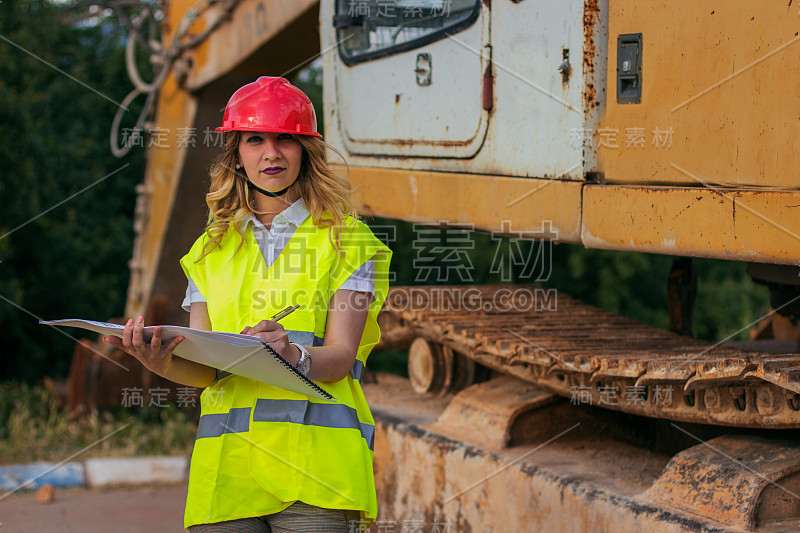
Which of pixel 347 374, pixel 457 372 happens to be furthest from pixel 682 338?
pixel 347 374

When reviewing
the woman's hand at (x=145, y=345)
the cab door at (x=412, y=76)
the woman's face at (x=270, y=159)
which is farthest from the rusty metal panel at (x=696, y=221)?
the woman's hand at (x=145, y=345)

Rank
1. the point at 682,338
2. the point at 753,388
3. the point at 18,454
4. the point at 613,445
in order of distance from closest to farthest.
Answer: the point at 753,388 < the point at 682,338 < the point at 613,445 < the point at 18,454

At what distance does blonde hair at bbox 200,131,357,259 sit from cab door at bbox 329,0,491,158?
3.50 feet

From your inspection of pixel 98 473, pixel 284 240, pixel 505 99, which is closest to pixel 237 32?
pixel 98 473

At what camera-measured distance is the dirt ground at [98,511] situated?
5.38 m

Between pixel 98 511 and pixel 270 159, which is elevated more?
pixel 270 159

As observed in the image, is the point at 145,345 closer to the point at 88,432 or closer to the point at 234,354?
the point at 234,354

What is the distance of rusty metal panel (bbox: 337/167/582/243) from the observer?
3074 mm

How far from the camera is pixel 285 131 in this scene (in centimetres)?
242

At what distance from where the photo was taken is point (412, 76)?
3.90 meters

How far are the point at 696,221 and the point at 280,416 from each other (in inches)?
45.5

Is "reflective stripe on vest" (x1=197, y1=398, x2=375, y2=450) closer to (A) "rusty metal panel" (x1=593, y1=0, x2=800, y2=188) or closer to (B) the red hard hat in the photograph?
(B) the red hard hat

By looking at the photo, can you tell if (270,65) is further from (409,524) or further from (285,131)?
(285,131)

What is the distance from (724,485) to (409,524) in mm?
1647
